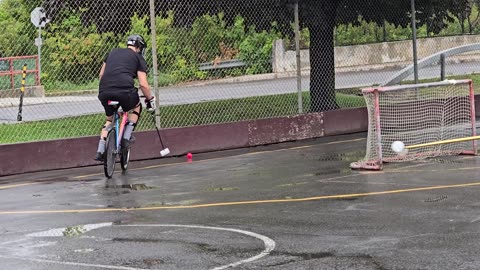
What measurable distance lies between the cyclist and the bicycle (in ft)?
0.19

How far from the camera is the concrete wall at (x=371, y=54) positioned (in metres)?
31.9

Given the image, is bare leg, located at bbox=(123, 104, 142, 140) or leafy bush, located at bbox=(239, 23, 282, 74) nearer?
bare leg, located at bbox=(123, 104, 142, 140)

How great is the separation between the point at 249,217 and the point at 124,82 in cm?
428

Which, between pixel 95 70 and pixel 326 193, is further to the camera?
pixel 95 70

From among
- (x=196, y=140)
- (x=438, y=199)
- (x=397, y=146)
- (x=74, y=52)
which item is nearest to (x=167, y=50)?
(x=74, y=52)

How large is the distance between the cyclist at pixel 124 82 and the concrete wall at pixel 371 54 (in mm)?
18697

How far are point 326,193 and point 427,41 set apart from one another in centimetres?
2802

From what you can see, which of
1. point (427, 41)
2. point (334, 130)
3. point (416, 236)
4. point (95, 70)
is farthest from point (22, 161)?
point (427, 41)

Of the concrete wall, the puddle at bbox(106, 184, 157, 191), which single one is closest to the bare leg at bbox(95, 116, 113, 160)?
the puddle at bbox(106, 184, 157, 191)

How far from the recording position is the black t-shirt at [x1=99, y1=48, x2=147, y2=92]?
39.0 feet

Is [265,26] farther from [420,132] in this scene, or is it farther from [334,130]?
[420,132]

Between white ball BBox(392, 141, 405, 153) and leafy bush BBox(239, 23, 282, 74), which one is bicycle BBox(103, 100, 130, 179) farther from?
leafy bush BBox(239, 23, 282, 74)

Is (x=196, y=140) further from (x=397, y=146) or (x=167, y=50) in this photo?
(x=397, y=146)

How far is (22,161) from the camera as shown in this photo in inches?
509
